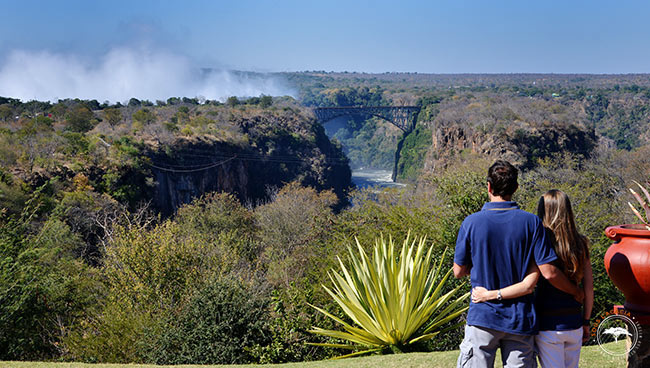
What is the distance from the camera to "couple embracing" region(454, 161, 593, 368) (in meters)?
3.63

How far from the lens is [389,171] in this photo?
132 meters

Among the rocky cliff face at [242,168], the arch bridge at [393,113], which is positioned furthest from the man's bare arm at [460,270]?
the arch bridge at [393,113]

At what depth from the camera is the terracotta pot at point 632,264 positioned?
4227 mm

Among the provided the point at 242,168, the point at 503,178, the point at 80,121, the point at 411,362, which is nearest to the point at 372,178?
the point at 242,168

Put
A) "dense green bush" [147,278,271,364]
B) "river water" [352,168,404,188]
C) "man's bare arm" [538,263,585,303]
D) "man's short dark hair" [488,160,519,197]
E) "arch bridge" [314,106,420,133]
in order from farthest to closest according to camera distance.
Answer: "river water" [352,168,404,188], "arch bridge" [314,106,420,133], "dense green bush" [147,278,271,364], "man's short dark hair" [488,160,519,197], "man's bare arm" [538,263,585,303]

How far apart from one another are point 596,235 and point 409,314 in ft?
29.7

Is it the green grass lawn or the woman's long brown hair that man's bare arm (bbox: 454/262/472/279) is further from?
the green grass lawn

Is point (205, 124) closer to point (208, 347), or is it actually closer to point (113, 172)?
point (113, 172)

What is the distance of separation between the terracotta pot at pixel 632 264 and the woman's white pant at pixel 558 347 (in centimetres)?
88

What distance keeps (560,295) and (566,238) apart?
1.34 ft

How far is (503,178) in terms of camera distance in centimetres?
373

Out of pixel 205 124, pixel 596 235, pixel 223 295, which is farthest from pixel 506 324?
pixel 205 124

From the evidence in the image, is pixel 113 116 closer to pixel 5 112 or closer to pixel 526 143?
pixel 5 112

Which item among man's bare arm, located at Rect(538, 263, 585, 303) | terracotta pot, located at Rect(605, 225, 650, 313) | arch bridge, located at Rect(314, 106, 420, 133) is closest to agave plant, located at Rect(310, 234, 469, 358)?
terracotta pot, located at Rect(605, 225, 650, 313)
